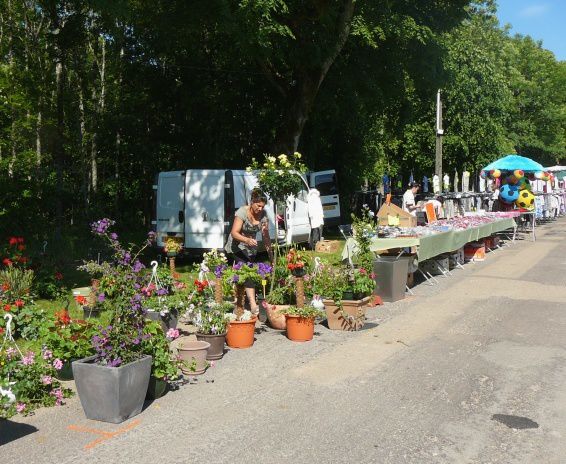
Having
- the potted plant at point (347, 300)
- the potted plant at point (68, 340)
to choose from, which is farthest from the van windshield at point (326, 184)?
the potted plant at point (68, 340)

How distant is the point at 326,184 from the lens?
70.9 ft

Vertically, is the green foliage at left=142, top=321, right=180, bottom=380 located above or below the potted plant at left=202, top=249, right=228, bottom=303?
below

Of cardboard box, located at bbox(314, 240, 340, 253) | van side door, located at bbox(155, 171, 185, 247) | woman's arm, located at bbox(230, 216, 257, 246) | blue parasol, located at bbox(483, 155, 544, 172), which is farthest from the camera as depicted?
blue parasol, located at bbox(483, 155, 544, 172)

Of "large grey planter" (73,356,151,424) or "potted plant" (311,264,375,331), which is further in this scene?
"potted plant" (311,264,375,331)

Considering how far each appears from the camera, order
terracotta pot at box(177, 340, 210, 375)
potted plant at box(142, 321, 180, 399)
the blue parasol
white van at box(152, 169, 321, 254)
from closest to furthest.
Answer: potted plant at box(142, 321, 180, 399) < terracotta pot at box(177, 340, 210, 375) < white van at box(152, 169, 321, 254) < the blue parasol

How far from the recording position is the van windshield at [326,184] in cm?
2143

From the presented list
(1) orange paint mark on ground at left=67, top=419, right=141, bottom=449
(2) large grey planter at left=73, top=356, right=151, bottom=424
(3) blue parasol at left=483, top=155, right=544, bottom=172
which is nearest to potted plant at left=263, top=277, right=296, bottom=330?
(2) large grey planter at left=73, top=356, right=151, bottom=424

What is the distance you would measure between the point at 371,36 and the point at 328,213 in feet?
22.7

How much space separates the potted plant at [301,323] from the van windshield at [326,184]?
13.9 metres

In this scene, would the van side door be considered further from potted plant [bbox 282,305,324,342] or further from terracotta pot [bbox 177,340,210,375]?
terracotta pot [bbox 177,340,210,375]

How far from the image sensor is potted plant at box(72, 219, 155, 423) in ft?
16.2

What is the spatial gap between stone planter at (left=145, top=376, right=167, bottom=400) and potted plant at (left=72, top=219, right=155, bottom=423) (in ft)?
0.99

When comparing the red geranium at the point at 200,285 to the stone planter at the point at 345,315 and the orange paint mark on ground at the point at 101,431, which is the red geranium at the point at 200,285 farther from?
the orange paint mark on ground at the point at 101,431

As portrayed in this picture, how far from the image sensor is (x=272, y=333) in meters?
8.13
